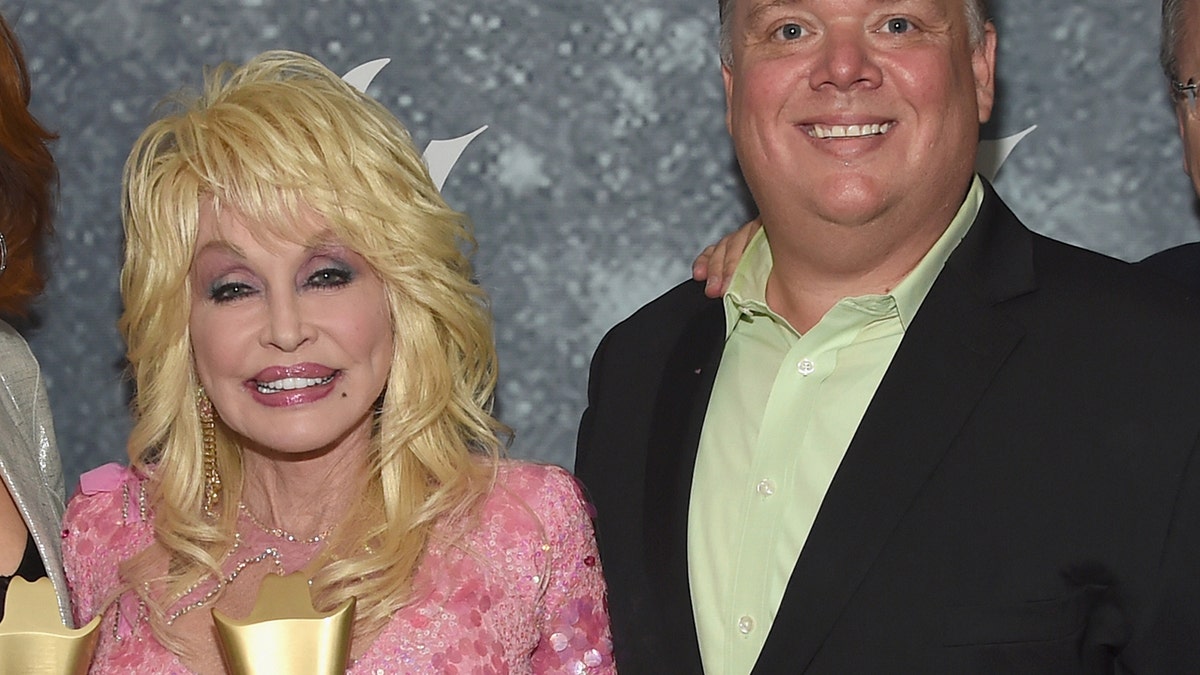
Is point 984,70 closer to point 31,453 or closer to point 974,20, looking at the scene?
point 974,20

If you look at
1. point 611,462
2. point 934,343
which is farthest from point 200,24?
point 934,343

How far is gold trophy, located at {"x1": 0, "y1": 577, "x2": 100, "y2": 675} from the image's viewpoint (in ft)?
5.52

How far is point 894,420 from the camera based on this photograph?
1781 mm

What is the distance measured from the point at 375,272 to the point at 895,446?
0.71 metres

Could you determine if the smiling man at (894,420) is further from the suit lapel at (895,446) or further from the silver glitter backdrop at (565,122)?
the silver glitter backdrop at (565,122)

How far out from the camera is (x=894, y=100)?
1895mm

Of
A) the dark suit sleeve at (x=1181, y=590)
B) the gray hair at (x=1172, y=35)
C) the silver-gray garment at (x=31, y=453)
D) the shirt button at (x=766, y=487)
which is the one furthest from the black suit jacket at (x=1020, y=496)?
the silver-gray garment at (x=31, y=453)

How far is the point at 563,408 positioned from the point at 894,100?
889 mm

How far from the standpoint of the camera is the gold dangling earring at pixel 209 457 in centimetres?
211

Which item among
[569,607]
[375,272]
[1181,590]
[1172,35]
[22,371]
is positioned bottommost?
[569,607]

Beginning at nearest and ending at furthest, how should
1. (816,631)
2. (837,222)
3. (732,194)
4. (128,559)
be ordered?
(816,631), (837,222), (128,559), (732,194)

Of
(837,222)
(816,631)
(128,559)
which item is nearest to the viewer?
(816,631)

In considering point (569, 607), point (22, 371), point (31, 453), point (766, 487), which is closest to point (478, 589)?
point (569, 607)

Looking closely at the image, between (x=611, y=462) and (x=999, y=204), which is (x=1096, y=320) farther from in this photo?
(x=611, y=462)
